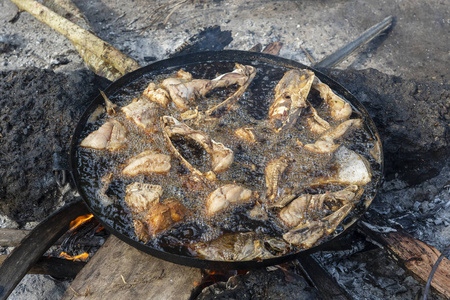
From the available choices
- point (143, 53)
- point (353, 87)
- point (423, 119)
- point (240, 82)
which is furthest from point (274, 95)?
point (143, 53)

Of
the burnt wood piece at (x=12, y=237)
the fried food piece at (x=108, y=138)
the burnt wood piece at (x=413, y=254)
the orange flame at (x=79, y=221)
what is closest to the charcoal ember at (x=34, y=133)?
the burnt wood piece at (x=12, y=237)

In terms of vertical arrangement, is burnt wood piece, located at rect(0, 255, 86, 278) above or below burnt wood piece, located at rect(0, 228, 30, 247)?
below

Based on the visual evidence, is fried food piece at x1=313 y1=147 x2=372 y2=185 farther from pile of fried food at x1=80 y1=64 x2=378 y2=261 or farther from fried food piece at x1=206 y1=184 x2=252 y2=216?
fried food piece at x1=206 y1=184 x2=252 y2=216

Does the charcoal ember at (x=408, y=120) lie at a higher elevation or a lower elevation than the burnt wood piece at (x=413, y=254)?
higher

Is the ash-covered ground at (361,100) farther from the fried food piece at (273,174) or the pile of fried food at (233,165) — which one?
the fried food piece at (273,174)

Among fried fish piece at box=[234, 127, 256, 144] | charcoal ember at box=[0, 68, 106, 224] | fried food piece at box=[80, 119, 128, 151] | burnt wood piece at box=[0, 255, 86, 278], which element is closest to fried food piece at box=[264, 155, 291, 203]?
fried fish piece at box=[234, 127, 256, 144]

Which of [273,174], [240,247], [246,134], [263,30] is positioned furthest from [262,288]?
[263,30]

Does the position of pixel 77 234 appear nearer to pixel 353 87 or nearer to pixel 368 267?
pixel 368 267

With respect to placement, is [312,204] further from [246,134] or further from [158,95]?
[158,95]
